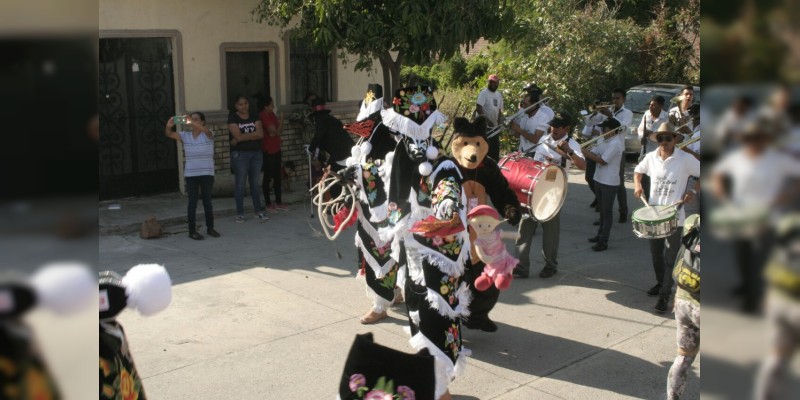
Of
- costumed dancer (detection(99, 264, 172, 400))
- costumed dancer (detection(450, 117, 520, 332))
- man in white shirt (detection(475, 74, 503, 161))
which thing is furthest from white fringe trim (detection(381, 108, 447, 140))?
man in white shirt (detection(475, 74, 503, 161))

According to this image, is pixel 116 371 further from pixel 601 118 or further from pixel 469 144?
pixel 601 118

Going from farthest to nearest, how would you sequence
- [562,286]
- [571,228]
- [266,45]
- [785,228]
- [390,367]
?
1. [266,45]
2. [571,228]
3. [562,286]
4. [390,367]
5. [785,228]

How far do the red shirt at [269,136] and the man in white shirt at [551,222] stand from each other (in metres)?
4.21

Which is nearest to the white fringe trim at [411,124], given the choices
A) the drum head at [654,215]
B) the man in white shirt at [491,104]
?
the drum head at [654,215]

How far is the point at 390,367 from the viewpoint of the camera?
3855 millimetres

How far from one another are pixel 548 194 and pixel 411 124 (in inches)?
76.5

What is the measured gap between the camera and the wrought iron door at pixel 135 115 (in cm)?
1062

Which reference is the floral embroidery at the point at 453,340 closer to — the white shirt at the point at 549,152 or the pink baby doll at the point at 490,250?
the pink baby doll at the point at 490,250

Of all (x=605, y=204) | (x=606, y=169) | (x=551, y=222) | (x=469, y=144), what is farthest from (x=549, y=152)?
(x=469, y=144)

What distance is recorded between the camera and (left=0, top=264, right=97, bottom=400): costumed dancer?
0.98 meters

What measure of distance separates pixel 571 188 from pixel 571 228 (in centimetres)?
280

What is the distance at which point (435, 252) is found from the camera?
483cm

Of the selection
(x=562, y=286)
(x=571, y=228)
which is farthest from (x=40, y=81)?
(x=571, y=228)

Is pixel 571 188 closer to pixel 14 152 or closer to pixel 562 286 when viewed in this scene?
pixel 562 286
